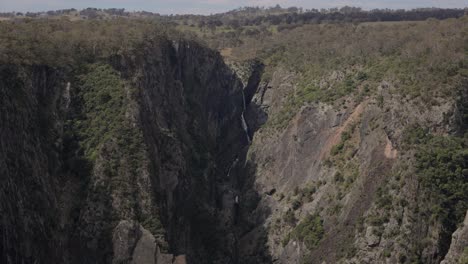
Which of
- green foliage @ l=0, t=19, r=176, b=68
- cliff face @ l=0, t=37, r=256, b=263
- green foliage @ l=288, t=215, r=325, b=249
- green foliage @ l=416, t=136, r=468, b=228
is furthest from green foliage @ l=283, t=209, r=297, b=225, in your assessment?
green foliage @ l=0, t=19, r=176, b=68

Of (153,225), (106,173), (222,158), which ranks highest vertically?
(106,173)

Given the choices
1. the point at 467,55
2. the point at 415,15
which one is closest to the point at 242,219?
the point at 467,55

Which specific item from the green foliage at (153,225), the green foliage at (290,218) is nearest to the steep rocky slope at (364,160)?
the green foliage at (290,218)

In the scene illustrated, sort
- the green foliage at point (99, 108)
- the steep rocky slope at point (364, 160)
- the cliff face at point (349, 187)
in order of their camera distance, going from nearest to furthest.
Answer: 1. the steep rocky slope at point (364, 160)
2. the cliff face at point (349, 187)
3. the green foliage at point (99, 108)

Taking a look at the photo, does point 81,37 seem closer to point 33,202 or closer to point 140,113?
point 140,113

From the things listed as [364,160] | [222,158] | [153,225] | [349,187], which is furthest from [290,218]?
[222,158]

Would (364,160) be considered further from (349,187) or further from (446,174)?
(446,174)

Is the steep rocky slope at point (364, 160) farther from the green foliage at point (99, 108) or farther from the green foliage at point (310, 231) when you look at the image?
the green foliage at point (99, 108)
